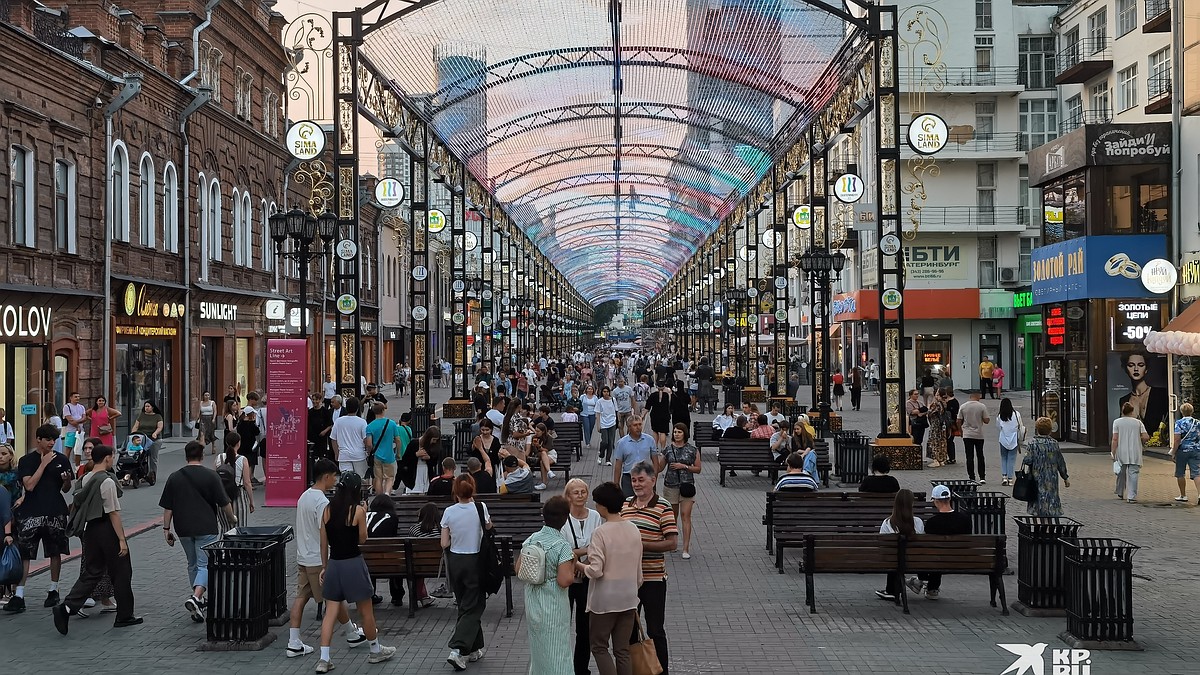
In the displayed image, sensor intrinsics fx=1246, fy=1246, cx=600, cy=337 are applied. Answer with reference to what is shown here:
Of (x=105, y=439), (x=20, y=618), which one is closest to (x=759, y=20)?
(x=105, y=439)

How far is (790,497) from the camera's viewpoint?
13.7 m

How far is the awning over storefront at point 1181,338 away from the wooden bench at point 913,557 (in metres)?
11.5

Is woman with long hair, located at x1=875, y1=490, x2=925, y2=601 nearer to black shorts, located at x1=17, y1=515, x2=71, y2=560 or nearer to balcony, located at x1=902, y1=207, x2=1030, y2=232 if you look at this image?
black shorts, located at x1=17, y1=515, x2=71, y2=560

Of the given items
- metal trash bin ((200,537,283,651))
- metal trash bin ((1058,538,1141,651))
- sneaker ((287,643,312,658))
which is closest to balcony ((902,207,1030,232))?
metal trash bin ((1058,538,1141,651))

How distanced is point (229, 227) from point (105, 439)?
15.9m

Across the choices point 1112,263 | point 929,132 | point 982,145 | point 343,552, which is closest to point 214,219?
point 929,132

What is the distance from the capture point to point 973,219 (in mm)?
54125

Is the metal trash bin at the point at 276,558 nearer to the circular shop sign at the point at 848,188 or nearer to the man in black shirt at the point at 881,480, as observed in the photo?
the man in black shirt at the point at 881,480

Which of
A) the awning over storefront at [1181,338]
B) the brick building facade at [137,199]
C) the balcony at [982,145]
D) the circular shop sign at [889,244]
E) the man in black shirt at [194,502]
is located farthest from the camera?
the balcony at [982,145]

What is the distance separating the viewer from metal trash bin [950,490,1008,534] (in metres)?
13.7

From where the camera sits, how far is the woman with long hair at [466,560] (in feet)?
30.1

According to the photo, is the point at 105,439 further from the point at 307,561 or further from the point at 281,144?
the point at 281,144

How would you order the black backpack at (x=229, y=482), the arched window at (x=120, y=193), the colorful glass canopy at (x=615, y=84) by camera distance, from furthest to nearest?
the colorful glass canopy at (x=615, y=84)
the arched window at (x=120, y=193)
the black backpack at (x=229, y=482)

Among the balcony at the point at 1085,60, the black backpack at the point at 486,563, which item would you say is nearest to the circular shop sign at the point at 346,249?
the black backpack at the point at 486,563
